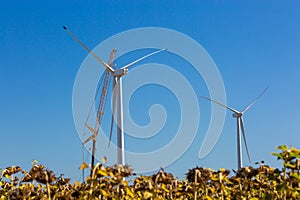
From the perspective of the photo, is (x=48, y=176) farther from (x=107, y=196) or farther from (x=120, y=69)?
(x=120, y=69)

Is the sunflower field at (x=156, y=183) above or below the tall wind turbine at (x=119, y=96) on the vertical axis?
below

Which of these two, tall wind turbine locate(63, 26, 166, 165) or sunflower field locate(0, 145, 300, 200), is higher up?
tall wind turbine locate(63, 26, 166, 165)

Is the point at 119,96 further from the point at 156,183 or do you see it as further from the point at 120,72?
the point at 156,183

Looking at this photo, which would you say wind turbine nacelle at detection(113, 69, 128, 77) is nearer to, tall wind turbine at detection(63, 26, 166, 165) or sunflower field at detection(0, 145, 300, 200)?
tall wind turbine at detection(63, 26, 166, 165)

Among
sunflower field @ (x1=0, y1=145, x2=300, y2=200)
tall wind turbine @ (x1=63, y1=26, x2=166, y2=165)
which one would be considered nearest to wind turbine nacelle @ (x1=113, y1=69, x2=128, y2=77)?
tall wind turbine @ (x1=63, y1=26, x2=166, y2=165)

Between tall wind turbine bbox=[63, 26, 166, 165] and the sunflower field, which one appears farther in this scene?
tall wind turbine bbox=[63, 26, 166, 165]

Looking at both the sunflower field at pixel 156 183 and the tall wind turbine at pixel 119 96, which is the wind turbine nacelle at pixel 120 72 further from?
the sunflower field at pixel 156 183

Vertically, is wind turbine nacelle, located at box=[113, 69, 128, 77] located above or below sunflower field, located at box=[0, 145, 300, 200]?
above

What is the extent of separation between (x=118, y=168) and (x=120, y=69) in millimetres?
16253

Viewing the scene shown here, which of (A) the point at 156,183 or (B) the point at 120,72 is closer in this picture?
(A) the point at 156,183

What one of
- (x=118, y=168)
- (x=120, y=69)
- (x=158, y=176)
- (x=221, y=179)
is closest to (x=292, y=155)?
(x=221, y=179)

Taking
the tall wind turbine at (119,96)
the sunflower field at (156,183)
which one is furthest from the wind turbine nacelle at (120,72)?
the sunflower field at (156,183)

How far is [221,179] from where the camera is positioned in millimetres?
4309

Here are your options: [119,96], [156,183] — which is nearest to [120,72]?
[119,96]
